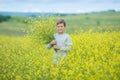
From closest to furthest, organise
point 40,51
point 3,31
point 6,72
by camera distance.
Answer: point 6,72, point 40,51, point 3,31

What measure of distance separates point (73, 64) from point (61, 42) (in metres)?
0.44

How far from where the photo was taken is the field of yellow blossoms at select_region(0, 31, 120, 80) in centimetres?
546

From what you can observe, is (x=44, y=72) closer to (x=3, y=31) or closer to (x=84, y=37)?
(x=84, y=37)

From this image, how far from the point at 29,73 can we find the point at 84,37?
2.76m

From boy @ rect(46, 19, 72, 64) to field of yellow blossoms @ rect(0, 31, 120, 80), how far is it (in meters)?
0.13

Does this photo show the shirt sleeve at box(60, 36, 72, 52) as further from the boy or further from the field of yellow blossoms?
the field of yellow blossoms

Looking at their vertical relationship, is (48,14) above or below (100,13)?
above

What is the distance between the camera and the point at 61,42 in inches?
247

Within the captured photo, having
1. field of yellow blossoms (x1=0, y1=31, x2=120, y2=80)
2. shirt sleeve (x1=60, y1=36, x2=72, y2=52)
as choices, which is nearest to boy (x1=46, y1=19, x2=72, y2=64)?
shirt sleeve (x1=60, y1=36, x2=72, y2=52)

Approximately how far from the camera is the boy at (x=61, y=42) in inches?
241

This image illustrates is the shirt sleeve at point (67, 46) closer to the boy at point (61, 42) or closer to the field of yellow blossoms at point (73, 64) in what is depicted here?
the boy at point (61, 42)

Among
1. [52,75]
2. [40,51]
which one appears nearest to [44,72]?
[52,75]

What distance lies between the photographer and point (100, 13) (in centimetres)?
2036

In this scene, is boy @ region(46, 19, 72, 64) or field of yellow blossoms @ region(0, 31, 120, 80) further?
boy @ region(46, 19, 72, 64)
